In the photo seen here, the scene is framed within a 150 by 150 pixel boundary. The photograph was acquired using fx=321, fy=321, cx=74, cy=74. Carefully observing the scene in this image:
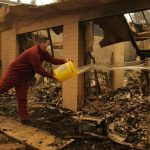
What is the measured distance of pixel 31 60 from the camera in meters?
6.65

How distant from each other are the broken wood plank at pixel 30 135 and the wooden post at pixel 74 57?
1561 mm

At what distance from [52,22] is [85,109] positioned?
255cm

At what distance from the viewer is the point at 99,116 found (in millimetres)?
7199

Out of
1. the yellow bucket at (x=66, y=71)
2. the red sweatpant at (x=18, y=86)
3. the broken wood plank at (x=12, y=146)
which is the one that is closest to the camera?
the broken wood plank at (x=12, y=146)

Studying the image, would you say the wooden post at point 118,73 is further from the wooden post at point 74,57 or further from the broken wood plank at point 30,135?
the broken wood plank at point 30,135

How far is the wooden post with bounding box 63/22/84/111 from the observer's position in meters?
7.84

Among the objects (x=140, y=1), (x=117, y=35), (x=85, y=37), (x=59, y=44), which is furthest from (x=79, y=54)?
(x=59, y=44)

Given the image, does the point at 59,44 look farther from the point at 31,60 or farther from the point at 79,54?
the point at 31,60

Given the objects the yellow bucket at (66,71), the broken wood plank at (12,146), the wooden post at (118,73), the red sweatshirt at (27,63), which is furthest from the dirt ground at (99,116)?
the wooden post at (118,73)

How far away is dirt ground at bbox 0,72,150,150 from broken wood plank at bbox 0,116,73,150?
161mm

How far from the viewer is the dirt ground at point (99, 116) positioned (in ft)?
17.9

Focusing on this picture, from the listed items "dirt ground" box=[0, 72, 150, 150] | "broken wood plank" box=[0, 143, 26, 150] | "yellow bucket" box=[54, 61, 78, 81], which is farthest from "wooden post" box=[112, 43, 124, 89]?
"broken wood plank" box=[0, 143, 26, 150]

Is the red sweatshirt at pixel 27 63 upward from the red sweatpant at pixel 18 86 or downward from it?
upward

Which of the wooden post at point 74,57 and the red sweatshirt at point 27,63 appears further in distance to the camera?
the wooden post at point 74,57
